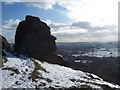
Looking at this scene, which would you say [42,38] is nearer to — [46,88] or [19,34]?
[19,34]

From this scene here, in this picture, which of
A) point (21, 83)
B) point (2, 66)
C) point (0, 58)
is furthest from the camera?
point (0, 58)

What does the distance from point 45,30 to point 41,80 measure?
34.1 meters

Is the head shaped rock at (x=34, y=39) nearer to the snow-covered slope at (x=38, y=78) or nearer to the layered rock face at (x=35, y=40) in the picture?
the layered rock face at (x=35, y=40)

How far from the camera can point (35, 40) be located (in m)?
71.2

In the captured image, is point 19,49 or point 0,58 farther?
point 19,49

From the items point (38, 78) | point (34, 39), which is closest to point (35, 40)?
point (34, 39)

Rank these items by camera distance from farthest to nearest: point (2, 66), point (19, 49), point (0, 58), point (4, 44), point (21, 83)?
point (19, 49) → point (4, 44) → point (0, 58) → point (2, 66) → point (21, 83)

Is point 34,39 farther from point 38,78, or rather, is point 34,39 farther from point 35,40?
point 38,78

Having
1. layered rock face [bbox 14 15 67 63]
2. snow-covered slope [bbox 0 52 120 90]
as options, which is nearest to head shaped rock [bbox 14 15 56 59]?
layered rock face [bbox 14 15 67 63]

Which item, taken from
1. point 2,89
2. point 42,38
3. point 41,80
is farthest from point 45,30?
point 2,89

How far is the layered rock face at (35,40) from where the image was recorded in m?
69.6

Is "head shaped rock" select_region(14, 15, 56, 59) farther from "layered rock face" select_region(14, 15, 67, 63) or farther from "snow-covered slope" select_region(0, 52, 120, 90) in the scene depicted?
"snow-covered slope" select_region(0, 52, 120, 90)

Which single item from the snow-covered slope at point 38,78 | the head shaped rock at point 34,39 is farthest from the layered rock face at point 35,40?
the snow-covered slope at point 38,78

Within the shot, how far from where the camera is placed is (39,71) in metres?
47.0
